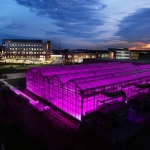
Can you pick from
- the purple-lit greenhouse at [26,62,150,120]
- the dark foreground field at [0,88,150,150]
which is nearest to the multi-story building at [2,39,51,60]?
the purple-lit greenhouse at [26,62,150,120]

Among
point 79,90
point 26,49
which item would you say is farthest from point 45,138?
point 26,49

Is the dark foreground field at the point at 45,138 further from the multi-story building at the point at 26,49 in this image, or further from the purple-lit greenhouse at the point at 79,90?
the multi-story building at the point at 26,49

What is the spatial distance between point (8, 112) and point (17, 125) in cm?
428

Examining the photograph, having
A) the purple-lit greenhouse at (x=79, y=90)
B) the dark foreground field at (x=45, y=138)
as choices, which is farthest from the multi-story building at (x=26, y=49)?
the dark foreground field at (x=45, y=138)

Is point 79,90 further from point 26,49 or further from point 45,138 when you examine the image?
point 26,49

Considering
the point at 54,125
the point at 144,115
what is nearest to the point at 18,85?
the point at 54,125

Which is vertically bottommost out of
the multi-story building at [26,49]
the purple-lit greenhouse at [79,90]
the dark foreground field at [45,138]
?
the dark foreground field at [45,138]

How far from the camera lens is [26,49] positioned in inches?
4660

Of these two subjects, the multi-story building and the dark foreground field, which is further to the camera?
the multi-story building

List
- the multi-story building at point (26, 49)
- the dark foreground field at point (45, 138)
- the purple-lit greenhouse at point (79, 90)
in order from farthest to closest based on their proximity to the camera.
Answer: the multi-story building at point (26, 49)
the purple-lit greenhouse at point (79, 90)
the dark foreground field at point (45, 138)

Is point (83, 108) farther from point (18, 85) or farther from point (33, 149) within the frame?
point (18, 85)

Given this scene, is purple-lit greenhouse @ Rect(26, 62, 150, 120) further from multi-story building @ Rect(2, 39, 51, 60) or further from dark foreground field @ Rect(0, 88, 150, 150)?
multi-story building @ Rect(2, 39, 51, 60)

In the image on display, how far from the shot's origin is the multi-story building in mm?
115356

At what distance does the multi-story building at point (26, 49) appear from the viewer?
378ft
